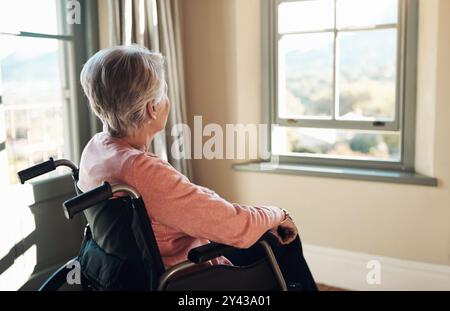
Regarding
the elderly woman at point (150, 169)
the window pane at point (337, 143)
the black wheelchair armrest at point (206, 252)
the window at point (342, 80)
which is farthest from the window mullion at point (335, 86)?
the black wheelchair armrest at point (206, 252)

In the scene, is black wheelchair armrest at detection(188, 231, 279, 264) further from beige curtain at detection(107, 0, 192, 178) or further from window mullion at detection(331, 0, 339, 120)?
window mullion at detection(331, 0, 339, 120)

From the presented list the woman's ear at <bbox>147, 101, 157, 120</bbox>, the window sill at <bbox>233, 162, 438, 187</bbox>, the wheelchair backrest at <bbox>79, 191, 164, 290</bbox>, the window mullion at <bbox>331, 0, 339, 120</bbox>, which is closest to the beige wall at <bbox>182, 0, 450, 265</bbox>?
the window sill at <bbox>233, 162, 438, 187</bbox>

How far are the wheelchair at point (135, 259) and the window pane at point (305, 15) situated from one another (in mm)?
1711

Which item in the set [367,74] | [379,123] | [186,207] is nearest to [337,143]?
[379,123]

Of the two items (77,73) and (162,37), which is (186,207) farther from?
(162,37)

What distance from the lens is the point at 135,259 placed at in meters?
1.37

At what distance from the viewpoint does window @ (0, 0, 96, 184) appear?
2.23 metres

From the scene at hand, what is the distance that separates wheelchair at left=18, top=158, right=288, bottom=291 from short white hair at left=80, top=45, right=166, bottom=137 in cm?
26

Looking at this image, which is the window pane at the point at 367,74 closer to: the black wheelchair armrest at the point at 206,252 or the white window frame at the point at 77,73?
Result: the white window frame at the point at 77,73

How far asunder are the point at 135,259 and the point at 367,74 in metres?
1.91

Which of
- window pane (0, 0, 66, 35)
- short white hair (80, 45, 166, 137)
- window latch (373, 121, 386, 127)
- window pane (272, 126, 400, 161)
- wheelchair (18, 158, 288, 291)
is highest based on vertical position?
window pane (0, 0, 66, 35)

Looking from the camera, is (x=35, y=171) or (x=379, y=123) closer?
(x=35, y=171)

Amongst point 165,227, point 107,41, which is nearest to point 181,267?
point 165,227

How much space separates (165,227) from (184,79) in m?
1.72
